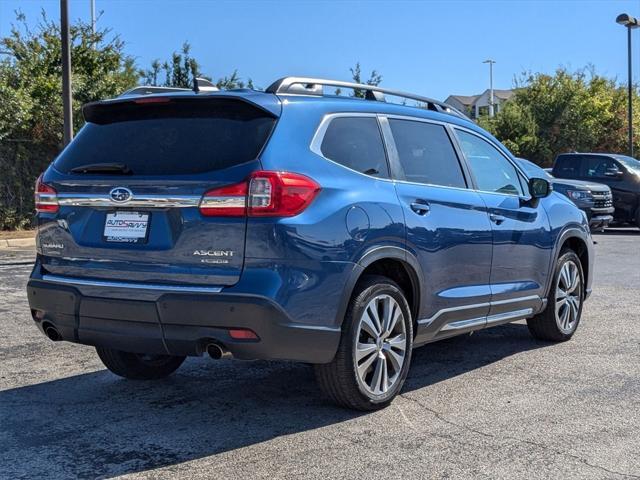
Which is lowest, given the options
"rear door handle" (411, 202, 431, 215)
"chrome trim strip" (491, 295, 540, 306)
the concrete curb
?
"chrome trim strip" (491, 295, 540, 306)

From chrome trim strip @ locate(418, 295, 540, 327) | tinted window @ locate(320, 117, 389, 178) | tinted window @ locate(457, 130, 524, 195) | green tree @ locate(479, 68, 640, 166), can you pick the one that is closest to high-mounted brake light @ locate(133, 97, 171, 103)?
tinted window @ locate(320, 117, 389, 178)

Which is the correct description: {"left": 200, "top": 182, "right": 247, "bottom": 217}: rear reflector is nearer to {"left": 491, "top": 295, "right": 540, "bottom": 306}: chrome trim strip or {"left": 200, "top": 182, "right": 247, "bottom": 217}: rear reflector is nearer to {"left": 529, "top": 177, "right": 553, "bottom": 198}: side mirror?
{"left": 491, "top": 295, "right": 540, "bottom": 306}: chrome trim strip

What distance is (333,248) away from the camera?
4207 mm

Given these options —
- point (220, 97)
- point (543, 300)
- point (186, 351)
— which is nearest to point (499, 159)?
point (543, 300)

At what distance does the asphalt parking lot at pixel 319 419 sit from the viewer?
3.83m

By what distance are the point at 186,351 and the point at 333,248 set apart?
3.08 ft

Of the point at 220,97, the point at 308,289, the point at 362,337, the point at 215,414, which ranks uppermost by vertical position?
the point at 220,97

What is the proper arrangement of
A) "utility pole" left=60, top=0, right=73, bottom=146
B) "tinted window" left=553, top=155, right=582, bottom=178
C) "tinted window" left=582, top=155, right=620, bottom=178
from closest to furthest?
"utility pole" left=60, top=0, right=73, bottom=146
"tinted window" left=582, top=155, right=620, bottom=178
"tinted window" left=553, top=155, right=582, bottom=178

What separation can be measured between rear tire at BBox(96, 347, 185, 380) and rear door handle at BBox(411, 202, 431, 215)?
1.89 m

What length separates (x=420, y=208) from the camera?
4914 millimetres

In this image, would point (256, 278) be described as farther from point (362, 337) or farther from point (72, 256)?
point (72, 256)

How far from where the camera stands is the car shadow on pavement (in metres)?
3.94

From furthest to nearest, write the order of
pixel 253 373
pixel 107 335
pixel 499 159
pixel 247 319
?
1. pixel 499 159
2. pixel 253 373
3. pixel 107 335
4. pixel 247 319

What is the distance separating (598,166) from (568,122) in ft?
61.7
